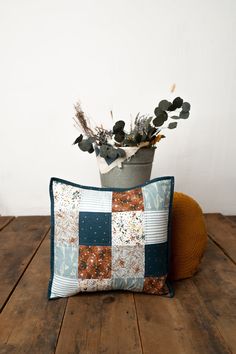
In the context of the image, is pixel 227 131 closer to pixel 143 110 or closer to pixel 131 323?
pixel 143 110

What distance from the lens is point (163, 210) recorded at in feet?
2.71

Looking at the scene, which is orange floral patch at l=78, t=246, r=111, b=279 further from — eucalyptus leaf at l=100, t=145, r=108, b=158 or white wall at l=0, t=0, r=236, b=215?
white wall at l=0, t=0, r=236, b=215

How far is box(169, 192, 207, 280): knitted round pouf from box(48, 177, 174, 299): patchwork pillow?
0.10 metres

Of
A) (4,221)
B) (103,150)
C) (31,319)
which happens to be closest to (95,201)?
(103,150)

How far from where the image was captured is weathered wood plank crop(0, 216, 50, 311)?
3.03ft

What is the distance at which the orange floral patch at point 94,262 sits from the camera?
0.80m

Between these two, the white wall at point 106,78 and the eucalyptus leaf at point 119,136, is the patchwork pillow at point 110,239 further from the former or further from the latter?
the white wall at point 106,78

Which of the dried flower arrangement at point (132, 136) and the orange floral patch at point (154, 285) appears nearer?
the orange floral patch at point (154, 285)

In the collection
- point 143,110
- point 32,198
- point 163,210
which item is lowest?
point 32,198

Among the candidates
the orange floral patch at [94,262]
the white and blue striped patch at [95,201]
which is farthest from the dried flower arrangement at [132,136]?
the orange floral patch at [94,262]

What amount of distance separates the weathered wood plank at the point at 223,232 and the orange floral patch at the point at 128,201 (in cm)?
48

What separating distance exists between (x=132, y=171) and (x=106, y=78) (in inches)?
31.0

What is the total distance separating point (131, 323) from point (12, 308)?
12.0 inches

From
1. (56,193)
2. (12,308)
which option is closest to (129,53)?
(56,193)
